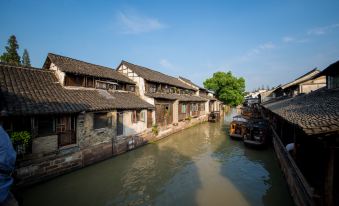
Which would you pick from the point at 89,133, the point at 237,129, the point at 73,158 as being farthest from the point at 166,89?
the point at 73,158

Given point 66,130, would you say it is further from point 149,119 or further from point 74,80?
point 149,119

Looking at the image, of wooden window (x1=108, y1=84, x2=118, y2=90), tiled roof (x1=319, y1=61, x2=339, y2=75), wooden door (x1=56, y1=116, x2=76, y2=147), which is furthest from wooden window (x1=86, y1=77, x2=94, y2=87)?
tiled roof (x1=319, y1=61, x2=339, y2=75)

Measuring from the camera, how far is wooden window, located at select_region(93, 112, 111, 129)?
36.0 ft

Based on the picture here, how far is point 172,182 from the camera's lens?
8477mm

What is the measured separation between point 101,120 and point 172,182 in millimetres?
6214

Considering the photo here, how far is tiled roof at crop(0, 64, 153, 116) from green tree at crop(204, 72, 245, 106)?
3792 centimetres

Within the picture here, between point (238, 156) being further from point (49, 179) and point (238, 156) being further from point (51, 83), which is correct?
point (51, 83)

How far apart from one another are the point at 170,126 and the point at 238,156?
903 centimetres

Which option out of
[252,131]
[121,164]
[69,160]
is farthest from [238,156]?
[69,160]

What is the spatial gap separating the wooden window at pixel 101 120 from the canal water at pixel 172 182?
7.94ft

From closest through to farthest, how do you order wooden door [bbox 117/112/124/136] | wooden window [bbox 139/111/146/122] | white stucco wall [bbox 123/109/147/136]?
wooden door [bbox 117/112/124/136] < white stucco wall [bbox 123/109/147/136] < wooden window [bbox 139/111/146/122]

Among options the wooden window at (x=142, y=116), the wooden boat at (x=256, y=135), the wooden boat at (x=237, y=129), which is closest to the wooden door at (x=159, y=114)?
the wooden window at (x=142, y=116)

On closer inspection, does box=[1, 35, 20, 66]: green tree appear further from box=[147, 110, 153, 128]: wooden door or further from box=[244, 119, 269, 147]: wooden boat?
box=[244, 119, 269, 147]: wooden boat

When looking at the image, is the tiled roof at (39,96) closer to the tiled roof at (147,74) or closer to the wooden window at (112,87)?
the wooden window at (112,87)
